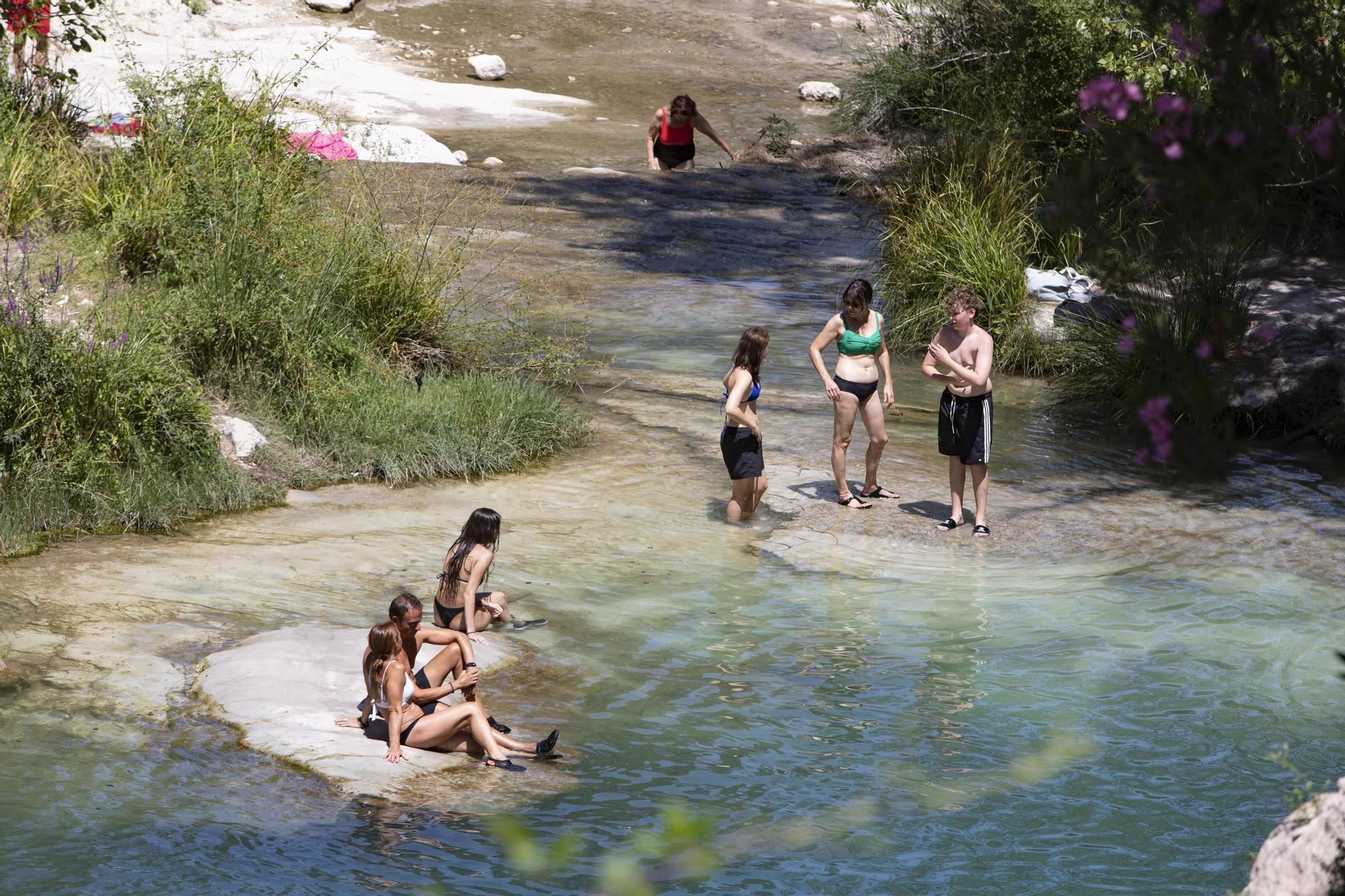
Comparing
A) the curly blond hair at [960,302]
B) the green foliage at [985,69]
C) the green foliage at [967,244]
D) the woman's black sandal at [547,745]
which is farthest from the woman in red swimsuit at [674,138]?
the woman's black sandal at [547,745]

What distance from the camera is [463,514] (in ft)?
31.8

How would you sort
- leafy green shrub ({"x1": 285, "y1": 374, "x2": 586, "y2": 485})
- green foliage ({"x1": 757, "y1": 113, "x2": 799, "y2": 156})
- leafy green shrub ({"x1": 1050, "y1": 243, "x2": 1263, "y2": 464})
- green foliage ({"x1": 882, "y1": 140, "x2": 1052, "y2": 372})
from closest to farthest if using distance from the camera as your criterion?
leafy green shrub ({"x1": 1050, "y1": 243, "x2": 1263, "y2": 464}), leafy green shrub ({"x1": 285, "y1": 374, "x2": 586, "y2": 485}), green foliage ({"x1": 882, "y1": 140, "x2": 1052, "y2": 372}), green foliage ({"x1": 757, "y1": 113, "x2": 799, "y2": 156})

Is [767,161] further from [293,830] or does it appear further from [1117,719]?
[293,830]

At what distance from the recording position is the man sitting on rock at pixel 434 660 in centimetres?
658

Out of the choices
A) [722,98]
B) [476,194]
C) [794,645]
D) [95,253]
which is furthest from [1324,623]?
[722,98]

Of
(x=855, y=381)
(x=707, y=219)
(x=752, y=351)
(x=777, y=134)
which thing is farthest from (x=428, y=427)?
(x=777, y=134)

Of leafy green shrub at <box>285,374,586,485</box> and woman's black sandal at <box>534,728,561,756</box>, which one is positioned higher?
leafy green shrub at <box>285,374,586,485</box>

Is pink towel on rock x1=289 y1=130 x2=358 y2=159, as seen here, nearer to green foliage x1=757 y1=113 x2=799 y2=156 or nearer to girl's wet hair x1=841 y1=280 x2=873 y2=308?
girl's wet hair x1=841 y1=280 x2=873 y2=308

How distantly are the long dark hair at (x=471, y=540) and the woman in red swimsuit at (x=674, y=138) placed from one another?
43.6 feet

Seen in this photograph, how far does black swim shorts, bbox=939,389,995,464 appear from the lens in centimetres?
948

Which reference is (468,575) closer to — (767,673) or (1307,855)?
(767,673)

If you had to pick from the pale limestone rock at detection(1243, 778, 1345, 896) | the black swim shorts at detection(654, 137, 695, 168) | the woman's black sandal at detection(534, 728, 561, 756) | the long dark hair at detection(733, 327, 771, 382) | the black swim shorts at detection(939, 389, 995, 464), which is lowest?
the woman's black sandal at detection(534, 728, 561, 756)

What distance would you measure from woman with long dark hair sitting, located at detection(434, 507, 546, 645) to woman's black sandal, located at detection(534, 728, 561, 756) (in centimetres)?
118

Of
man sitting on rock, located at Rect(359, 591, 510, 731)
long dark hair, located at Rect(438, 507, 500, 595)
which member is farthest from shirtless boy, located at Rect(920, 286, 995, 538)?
man sitting on rock, located at Rect(359, 591, 510, 731)
